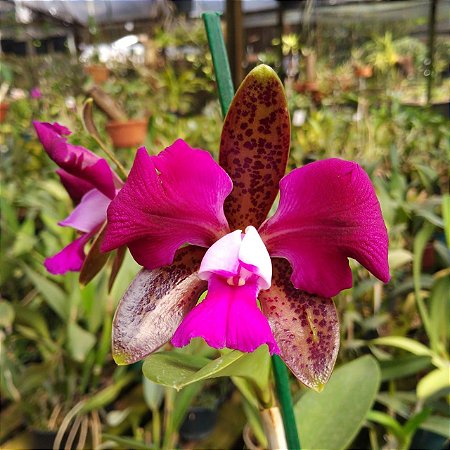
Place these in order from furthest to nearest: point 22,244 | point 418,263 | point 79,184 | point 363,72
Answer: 1. point 363,72
2. point 22,244
3. point 418,263
4. point 79,184

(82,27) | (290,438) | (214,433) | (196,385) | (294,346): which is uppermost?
(82,27)

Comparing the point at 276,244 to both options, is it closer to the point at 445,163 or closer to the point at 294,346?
the point at 294,346

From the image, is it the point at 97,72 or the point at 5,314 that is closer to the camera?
the point at 5,314

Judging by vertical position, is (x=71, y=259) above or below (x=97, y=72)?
below

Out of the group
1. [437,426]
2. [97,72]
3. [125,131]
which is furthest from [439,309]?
[97,72]

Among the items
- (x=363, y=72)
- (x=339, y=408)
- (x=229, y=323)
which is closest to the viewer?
(x=229, y=323)

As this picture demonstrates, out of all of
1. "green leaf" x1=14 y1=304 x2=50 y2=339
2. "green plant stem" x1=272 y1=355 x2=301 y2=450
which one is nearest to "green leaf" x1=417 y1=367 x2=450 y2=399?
"green plant stem" x1=272 y1=355 x2=301 y2=450

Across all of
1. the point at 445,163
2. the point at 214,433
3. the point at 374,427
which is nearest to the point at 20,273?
the point at 214,433

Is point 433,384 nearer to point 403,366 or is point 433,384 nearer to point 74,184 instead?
point 403,366
